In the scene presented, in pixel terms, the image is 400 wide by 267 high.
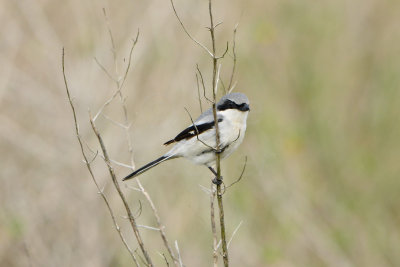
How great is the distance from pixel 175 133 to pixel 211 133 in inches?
91.8

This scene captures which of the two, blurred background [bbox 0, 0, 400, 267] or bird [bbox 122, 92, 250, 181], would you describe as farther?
blurred background [bbox 0, 0, 400, 267]

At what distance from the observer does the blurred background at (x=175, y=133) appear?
6.04 metres

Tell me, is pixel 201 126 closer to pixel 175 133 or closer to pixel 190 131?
pixel 190 131

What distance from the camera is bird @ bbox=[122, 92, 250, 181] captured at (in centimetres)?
378

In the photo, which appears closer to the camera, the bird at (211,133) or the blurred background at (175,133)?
the bird at (211,133)

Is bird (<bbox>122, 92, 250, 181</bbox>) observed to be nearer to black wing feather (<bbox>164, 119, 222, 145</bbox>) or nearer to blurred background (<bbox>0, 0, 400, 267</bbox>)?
black wing feather (<bbox>164, 119, 222, 145</bbox>)

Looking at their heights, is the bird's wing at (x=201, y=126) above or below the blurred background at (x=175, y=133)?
below

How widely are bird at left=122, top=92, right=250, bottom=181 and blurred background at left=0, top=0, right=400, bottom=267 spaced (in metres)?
1.91

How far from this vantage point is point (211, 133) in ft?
12.7

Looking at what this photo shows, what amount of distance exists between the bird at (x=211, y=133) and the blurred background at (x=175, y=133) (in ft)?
6.26

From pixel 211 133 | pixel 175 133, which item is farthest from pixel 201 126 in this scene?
pixel 175 133

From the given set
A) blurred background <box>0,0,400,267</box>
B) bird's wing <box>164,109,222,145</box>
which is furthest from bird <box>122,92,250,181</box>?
blurred background <box>0,0,400,267</box>

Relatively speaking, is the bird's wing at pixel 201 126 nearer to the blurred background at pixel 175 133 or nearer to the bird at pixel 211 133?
A: the bird at pixel 211 133

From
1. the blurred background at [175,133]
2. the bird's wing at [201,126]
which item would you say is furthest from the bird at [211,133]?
the blurred background at [175,133]
